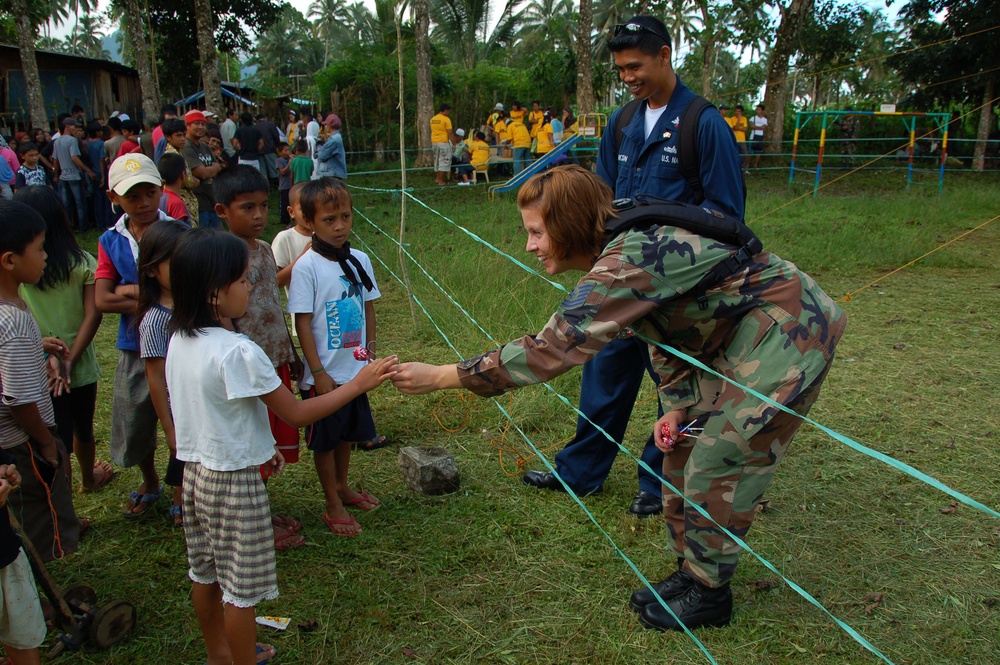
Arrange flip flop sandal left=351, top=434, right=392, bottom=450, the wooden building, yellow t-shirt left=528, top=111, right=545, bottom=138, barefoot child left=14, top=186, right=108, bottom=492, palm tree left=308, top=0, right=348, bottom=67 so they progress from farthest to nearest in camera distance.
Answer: palm tree left=308, top=0, right=348, bottom=67, the wooden building, yellow t-shirt left=528, top=111, right=545, bottom=138, flip flop sandal left=351, top=434, right=392, bottom=450, barefoot child left=14, top=186, right=108, bottom=492

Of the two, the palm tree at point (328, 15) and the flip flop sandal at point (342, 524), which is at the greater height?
the palm tree at point (328, 15)

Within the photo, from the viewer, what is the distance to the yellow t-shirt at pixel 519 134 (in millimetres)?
15820

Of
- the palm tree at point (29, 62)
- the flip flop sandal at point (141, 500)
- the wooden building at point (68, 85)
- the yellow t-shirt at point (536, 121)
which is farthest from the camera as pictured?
the wooden building at point (68, 85)

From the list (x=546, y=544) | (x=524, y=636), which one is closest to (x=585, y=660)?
(x=524, y=636)

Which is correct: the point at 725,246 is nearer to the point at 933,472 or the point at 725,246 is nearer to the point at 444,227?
the point at 933,472

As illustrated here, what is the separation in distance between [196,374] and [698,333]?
1492 mm

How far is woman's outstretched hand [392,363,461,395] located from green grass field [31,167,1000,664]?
0.92 m

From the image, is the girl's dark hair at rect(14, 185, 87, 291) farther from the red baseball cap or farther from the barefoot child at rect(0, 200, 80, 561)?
the red baseball cap

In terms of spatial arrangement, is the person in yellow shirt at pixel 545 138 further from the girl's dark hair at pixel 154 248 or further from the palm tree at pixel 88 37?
the palm tree at pixel 88 37

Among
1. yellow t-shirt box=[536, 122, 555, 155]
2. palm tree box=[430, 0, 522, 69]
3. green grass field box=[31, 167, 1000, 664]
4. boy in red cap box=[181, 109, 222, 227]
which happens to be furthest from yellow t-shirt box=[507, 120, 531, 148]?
palm tree box=[430, 0, 522, 69]

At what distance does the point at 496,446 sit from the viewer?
13.1 feet

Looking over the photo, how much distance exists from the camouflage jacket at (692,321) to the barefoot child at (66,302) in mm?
1937

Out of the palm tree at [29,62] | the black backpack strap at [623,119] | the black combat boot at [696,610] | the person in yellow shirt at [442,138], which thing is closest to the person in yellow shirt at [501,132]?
the person in yellow shirt at [442,138]

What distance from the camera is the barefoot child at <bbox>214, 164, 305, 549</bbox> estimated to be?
304 centimetres
